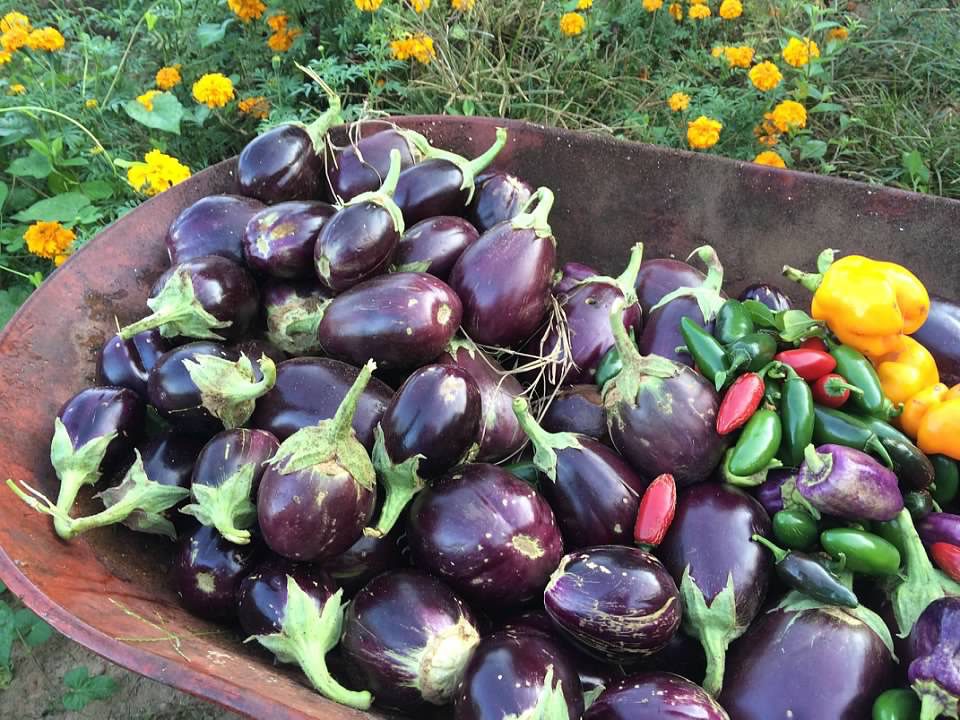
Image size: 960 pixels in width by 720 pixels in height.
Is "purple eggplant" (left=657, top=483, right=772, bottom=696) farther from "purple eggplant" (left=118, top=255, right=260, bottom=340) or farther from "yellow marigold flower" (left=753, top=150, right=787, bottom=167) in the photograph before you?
"yellow marigold flower" (left=753, top=150, right=787, bottom=167)

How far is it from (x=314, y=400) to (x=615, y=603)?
2.05ft

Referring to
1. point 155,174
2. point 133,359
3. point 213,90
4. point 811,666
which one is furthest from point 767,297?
point 213,90

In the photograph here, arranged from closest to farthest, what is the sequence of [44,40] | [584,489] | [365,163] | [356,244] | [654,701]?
[654,701]
[584,489]
[356,244]
[365,163]
[44,40]

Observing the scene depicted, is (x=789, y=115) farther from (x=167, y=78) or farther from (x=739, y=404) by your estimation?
(x=167, y=78)

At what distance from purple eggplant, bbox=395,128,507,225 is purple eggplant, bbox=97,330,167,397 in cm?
62

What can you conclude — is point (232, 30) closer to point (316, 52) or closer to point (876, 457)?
point (316, 52)

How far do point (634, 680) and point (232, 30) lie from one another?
2865 millimetres

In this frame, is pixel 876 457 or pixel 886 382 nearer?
pixel 876 457

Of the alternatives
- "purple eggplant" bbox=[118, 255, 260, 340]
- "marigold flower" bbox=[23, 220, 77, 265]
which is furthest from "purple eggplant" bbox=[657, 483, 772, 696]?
"marigold flower" bbox=[23, 220, 77, 265]

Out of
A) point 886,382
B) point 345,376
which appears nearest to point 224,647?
point 345,376

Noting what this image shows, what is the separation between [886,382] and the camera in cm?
155

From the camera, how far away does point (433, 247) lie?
64.7 inches

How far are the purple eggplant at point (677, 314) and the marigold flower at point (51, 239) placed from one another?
172 cm

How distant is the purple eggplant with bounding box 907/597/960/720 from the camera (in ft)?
3.39
